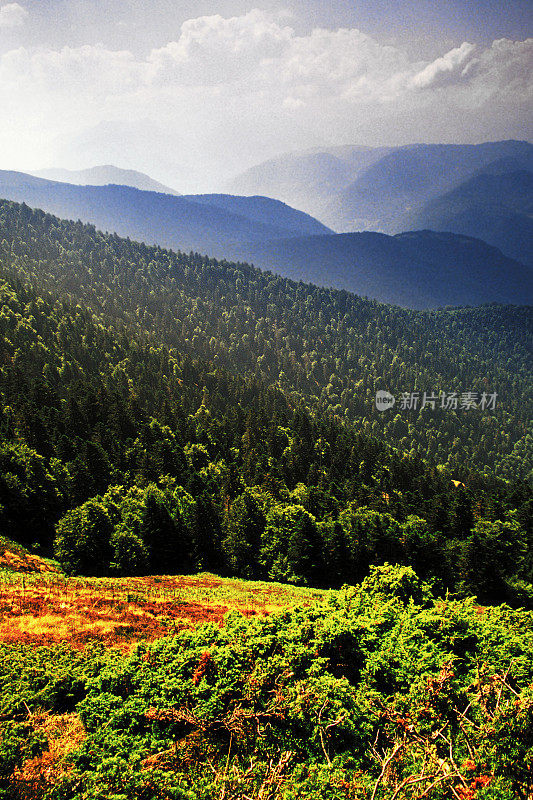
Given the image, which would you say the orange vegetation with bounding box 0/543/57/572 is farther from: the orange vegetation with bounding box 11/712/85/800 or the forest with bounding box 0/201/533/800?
the orange vegetation with bounding box 11/712/85/800

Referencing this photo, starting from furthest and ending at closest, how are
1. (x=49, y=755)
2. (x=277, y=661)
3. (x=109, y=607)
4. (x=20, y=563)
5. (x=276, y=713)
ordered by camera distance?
(x=20, y=563), (x=109, y=607), (x=277, y=661), (x=276, y=713), (x=49, y=755)

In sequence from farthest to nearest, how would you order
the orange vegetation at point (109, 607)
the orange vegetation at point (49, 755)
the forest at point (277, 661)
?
the orange vegetation at point (109, 607)
the forest at point (277, 661)
the orange vegetation at point (49, 755)

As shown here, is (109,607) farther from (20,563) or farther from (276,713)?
(276,713)

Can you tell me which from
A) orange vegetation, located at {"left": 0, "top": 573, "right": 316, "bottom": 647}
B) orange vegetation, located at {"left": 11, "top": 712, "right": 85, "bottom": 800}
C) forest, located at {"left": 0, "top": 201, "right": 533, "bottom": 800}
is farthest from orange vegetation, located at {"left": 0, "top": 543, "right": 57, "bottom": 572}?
orange vegetation, located at {"left": 11, "top": 712, "right": 85, "bottom": 800}

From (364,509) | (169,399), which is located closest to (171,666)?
(364,509)

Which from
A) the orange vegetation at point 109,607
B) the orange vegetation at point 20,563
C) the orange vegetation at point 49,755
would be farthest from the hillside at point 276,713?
the orange vegetation at point 20,563

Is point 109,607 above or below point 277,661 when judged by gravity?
below

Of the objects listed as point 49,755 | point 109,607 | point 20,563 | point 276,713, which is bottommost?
point 20,563

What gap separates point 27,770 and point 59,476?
7467 cm

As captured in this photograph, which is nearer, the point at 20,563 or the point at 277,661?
the point at 277,661

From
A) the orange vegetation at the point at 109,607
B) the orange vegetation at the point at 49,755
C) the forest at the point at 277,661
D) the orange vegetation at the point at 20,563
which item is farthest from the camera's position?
the orange vegetation at the point at 20,563

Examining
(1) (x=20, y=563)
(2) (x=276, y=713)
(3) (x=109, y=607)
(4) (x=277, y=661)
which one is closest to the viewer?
(2) (x=276, y=713)

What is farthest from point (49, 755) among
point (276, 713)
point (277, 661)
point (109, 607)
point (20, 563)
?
point (20, 563)

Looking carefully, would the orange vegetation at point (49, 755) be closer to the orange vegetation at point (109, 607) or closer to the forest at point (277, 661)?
the forest at point (277, 661)
